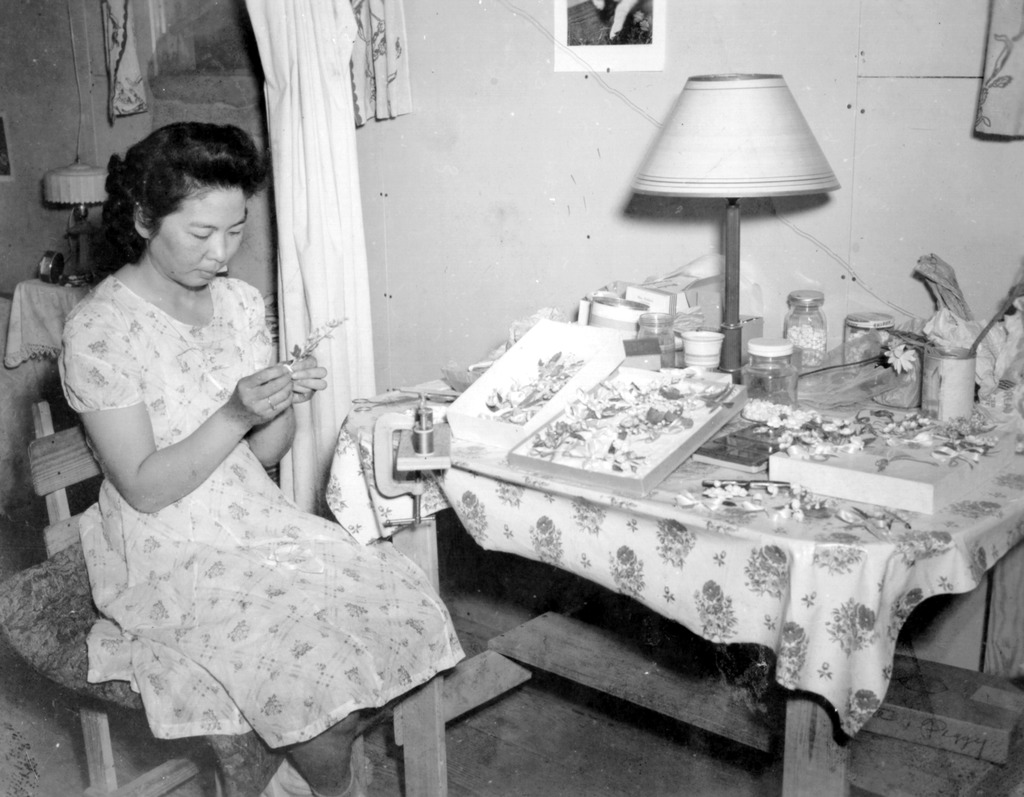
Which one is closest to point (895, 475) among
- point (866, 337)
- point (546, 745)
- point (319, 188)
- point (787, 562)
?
point (787, 562)

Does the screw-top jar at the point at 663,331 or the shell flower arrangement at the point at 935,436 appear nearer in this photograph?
the shell flower arrangement at the point at 935,436

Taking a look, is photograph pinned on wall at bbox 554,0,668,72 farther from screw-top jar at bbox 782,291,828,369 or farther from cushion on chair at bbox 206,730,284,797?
cushion on chair at bbox 206,730,284,797

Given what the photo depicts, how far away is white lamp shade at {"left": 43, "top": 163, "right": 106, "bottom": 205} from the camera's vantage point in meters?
4.08

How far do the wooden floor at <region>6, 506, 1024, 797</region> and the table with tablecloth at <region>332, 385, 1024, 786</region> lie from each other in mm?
619

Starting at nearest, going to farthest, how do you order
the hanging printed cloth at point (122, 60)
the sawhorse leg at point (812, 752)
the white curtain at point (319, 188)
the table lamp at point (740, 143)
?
the sawhorse leg at point (812, 752) → the table lamp at point (740, 143) → the white curtain at point (319, 188) → the hanging printed cloth at point (122, 60)

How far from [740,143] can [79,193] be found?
3188 millimetres

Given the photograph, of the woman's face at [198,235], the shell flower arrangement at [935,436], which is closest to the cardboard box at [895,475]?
the shell flower arrangement at [935,436]

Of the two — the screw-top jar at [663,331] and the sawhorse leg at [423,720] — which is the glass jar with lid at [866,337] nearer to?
the screw-top jar at [663,331]

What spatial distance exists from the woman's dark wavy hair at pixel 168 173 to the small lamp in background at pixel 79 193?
2.44 m

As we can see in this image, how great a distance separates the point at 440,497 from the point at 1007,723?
1013mm

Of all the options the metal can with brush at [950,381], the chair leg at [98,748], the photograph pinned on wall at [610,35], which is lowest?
the chair leg at [98,748]

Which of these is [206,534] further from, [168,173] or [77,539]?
[168,173]

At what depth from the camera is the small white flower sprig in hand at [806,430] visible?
4.93 feet

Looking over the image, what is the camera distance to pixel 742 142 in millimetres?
1752
